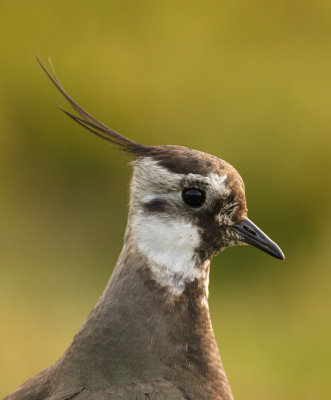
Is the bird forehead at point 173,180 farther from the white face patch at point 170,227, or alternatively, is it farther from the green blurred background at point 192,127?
the green blurred background at point 192,127

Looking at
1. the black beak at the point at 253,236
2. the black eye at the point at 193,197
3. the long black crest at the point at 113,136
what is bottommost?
the black beak at the point at 253,236

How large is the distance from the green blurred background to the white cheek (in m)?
3.98

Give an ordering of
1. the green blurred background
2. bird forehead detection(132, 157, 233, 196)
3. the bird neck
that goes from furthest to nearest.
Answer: the green blurred background, bird forehead detection(132, 157, 233, 196), the bird neck

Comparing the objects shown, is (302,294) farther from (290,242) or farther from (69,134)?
(69,134)

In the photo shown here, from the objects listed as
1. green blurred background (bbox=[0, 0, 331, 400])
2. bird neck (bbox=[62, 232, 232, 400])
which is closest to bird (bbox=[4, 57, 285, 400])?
bird neck (bbox=[62, 232, 232, 400])

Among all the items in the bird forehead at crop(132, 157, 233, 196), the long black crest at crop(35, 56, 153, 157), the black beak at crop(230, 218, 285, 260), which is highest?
the long black crest at crop(35, 56, 153, 157)

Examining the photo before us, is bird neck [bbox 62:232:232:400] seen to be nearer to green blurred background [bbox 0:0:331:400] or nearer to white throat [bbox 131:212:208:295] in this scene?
white throat [bbox 131:212:208:295]

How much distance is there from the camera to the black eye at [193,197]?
340 centimetres

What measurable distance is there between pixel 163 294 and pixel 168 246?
6.8 inches

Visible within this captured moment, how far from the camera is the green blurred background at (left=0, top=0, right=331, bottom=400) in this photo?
7.62 meters

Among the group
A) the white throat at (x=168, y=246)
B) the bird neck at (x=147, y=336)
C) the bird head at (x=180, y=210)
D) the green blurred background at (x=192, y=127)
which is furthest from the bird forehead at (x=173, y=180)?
the green blurred background at (x=192, y=127)

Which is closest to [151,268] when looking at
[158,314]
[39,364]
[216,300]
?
[158,314]

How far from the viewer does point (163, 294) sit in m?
3.40

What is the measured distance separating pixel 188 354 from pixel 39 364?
3372mm
